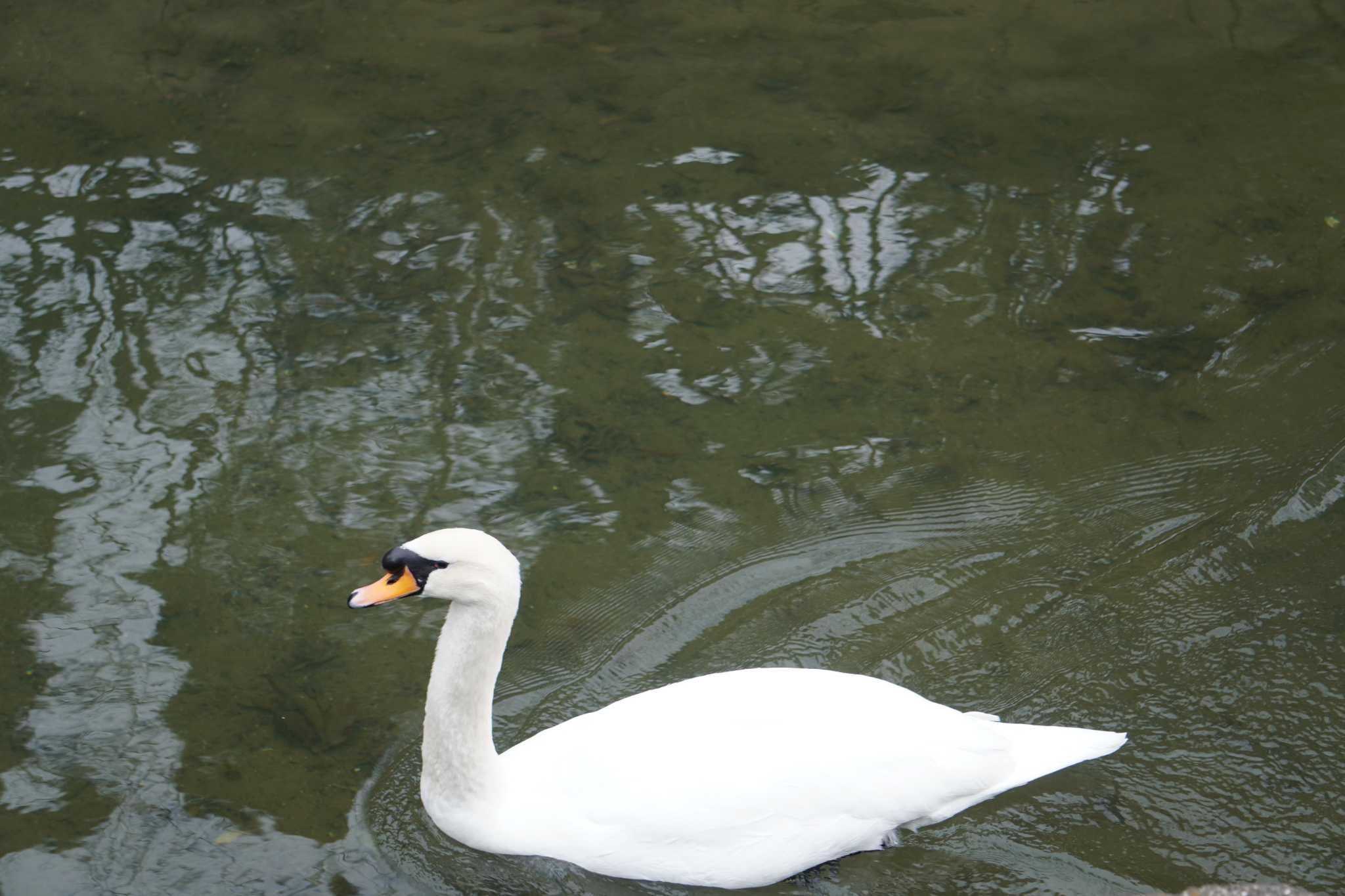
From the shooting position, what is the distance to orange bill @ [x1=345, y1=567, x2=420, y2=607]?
340 centimetres

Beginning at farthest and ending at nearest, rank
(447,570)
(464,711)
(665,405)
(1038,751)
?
(665,405)
(1038,751)
(464,711)
(447,570)

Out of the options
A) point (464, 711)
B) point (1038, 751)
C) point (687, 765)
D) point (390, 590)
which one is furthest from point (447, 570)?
point (1038, 751)

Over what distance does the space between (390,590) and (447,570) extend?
0.15m

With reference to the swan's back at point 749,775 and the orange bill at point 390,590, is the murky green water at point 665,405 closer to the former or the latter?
the swan's back at point 749,775

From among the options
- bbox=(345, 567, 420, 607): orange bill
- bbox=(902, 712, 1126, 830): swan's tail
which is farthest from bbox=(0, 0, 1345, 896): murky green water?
bbox=(345, 567, 420, 607): orange bill

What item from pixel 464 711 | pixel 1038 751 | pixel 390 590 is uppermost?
pixel 390 590

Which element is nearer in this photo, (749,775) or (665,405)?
(749,775)

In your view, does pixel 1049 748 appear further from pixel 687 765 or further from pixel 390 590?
pixel 390 590

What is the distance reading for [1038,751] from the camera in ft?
12.2

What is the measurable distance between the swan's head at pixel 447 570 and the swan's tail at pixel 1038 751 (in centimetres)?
126

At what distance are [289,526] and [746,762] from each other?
202cm

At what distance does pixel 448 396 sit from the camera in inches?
213

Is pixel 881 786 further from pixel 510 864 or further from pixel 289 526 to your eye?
pixel 289 526

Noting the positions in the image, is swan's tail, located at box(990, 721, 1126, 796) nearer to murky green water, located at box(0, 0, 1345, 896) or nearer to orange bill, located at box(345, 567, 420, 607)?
murky green water, located at box(0, 0, 1345, 896)
